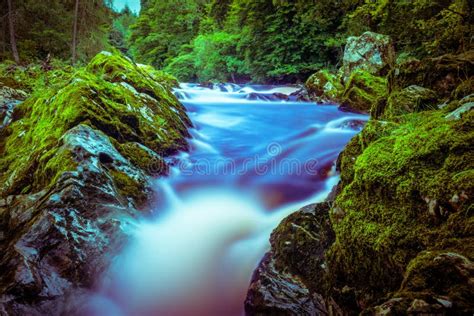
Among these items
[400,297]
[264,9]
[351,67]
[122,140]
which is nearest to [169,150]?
[122,140]

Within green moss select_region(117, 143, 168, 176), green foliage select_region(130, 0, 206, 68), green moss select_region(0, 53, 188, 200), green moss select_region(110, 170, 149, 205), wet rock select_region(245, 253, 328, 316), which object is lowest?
wet rock select_region(245, 253, 328, 316)

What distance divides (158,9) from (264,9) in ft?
64.8

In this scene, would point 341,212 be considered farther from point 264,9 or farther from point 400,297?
point 264,9

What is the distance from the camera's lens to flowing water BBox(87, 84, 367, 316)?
294cm

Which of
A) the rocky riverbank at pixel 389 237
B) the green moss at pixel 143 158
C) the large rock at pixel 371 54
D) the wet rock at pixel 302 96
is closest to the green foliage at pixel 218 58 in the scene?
the wet rock at pixel 302 96

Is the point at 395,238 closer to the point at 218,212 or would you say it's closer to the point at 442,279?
the point at 442,279

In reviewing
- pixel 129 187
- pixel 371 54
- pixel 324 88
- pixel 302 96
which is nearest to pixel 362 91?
pixel 324 88

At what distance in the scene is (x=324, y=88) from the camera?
11727 mm

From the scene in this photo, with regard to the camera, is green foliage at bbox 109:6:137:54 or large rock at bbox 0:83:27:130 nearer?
large rock at bbox 0:83:27:130

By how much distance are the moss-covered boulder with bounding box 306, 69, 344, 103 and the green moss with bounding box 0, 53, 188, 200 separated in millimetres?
6513

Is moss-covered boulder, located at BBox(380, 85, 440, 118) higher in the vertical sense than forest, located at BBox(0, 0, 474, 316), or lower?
higher

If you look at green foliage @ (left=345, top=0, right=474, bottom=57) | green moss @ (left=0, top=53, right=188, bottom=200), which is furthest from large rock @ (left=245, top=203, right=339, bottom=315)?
green foliage @ (left=345, top=0, right=474, bottom=57)

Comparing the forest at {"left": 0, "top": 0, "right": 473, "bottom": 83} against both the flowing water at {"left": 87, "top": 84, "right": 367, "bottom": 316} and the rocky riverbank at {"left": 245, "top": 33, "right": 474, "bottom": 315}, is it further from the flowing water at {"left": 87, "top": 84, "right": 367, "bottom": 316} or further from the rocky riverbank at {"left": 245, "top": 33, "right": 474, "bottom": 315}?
the rocky riverbank at {"left": 245, "top": 33, "right": 474, "bottom": 315}

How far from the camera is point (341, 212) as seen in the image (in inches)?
95.8
